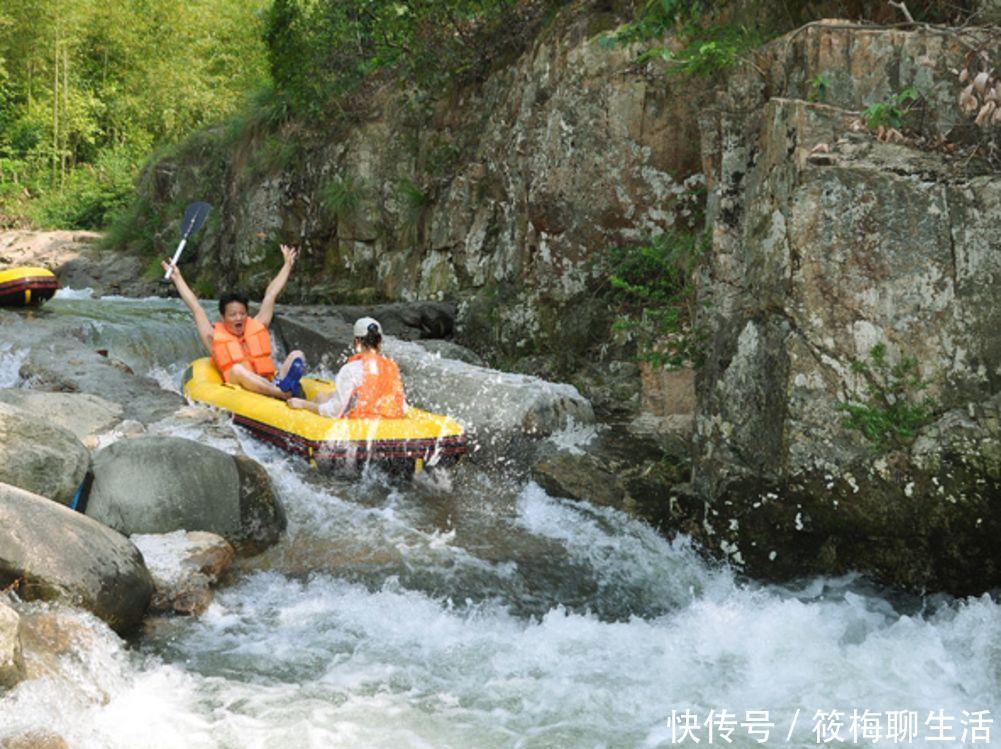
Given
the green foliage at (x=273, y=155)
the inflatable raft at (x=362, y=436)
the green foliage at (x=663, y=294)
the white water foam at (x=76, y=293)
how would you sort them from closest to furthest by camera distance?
the inflatable raft at (x=362, y=436) → the green foliage at (x=663, y=294) → the green foliage at (x=273, y=155) → the white water foam at (x=76, y=293)

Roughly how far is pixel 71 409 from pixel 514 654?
3.38 metres

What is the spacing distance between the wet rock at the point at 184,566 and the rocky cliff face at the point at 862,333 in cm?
234

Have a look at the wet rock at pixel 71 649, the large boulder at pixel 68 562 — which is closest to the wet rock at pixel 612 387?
the large boulder at pixel 68 562

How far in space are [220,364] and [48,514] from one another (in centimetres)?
338

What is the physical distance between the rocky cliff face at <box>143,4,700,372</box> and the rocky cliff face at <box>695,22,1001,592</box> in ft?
9.03

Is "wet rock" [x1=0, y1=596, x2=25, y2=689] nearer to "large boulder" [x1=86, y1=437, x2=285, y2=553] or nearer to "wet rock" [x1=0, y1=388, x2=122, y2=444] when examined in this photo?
"large boulder" [x1=86, y1=437, x2=285, y2=553]

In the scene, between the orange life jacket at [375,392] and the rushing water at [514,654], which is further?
Answer: the orange life jacket at [375,392]

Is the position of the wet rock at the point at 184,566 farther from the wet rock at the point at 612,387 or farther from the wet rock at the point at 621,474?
the wet rock at the point at 612,387

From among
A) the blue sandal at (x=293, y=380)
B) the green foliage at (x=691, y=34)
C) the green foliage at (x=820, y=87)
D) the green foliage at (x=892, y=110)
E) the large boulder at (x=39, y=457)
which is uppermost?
the green foliage at (x=691, y=34)

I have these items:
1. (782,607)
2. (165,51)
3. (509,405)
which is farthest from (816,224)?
(165,51)

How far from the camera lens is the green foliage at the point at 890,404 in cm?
419

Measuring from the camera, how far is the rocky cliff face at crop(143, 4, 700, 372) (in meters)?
7.53

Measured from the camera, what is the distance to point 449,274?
30.8 ft

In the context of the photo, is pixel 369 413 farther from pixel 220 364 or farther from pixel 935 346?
pixel 935 346
